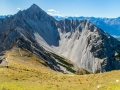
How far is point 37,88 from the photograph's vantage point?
3775cm

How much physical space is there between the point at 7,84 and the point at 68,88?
12.9m

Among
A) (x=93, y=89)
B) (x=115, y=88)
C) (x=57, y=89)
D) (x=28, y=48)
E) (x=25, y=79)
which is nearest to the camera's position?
(x=115, y=88)

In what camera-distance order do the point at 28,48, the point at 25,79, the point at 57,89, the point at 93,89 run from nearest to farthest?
1. the point at 93,89
2. the point at 57,89
3. the point at 25,79
4. the point at 28,48

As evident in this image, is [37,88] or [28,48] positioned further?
[28,48]

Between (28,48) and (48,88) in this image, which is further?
(28,48)

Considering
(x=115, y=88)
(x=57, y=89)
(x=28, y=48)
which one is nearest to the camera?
(x=115, y=88)

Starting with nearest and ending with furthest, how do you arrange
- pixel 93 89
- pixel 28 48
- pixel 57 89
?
1. pixel 93 89
2. pixel 57 89
3. pixel 28 48

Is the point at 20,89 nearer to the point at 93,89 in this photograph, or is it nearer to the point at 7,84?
the point at 7,84

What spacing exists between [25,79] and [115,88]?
23516 mm

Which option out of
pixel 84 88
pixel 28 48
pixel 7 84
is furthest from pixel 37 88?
pixel 28 48

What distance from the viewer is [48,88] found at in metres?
38.0

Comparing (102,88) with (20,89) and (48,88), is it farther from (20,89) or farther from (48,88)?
(20,89)

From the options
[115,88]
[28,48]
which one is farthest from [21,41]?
[115,88]

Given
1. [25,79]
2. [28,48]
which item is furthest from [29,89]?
[28,48]
